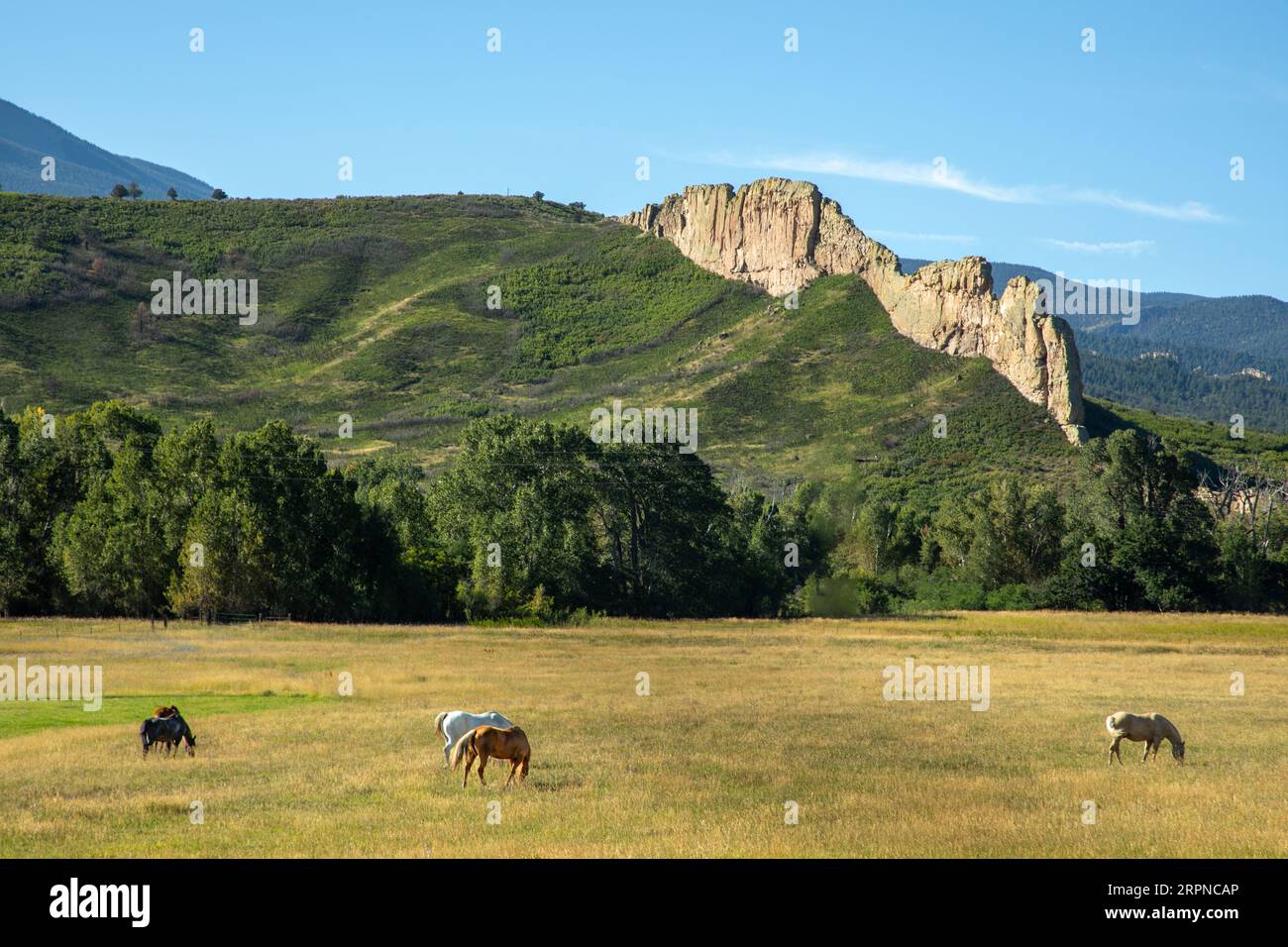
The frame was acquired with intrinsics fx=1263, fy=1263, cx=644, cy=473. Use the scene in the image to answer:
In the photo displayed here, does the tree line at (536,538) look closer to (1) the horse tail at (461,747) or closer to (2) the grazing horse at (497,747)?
(1) the horse tail at (461,747)

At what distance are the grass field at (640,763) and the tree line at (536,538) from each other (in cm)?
1638

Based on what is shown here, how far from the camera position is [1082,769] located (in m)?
19.9

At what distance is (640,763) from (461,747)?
3.06 m

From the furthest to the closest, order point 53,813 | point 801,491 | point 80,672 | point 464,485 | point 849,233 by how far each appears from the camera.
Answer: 1. point 849,233
2. point 801,491
3. point 464,485
4. point 80,672
5. point 53,813

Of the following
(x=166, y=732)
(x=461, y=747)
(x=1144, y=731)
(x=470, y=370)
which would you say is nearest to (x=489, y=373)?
(x=470, y=370)

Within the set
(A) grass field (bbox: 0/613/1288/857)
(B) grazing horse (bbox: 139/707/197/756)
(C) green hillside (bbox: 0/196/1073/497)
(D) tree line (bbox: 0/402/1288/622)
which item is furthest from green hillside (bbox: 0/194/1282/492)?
(B) grazing horse (bbox: 139/707/197/756)

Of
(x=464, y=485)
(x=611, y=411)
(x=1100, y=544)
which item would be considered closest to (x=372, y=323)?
(x=611, y=411)

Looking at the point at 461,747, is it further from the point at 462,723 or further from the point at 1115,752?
the point at 1115,752

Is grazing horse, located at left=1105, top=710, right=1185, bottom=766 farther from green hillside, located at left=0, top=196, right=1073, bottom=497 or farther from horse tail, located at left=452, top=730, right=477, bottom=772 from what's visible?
green hillside, located at left=0, top=196, right=1073, bottom=497

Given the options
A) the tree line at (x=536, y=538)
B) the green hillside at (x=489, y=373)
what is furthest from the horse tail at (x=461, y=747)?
the green hillside at (x=489, y=373)

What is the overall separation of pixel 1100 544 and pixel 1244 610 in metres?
9.88

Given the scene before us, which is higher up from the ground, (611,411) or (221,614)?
(611,411)

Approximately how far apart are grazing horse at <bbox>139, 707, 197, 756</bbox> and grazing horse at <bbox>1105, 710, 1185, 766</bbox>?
49.4 feet
